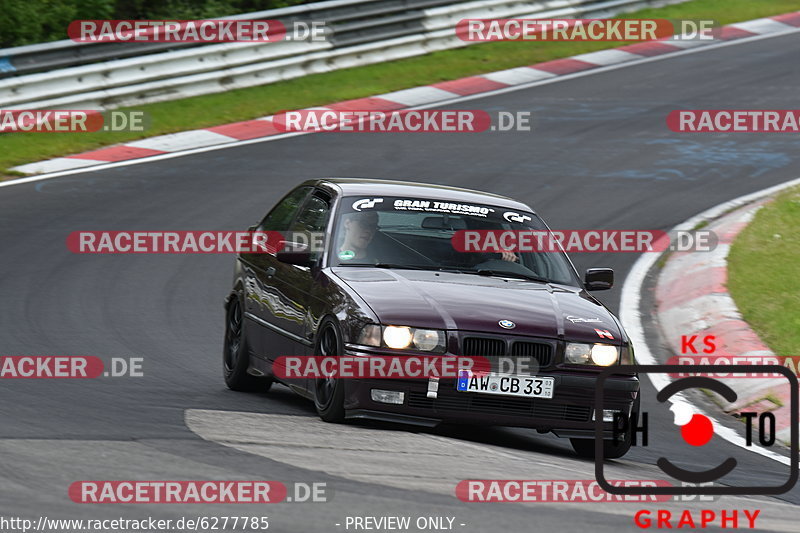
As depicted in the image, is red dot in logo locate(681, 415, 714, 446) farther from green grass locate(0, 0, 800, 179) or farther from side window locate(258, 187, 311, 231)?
green grass locate(0, 0, 800, 179)

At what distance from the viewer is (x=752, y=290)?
12.5 m

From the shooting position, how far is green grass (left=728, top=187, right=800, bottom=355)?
36.6 ft

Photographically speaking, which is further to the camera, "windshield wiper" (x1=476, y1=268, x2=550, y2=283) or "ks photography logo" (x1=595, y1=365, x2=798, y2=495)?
"windshield wiper" (x1=476, y1=268, x2=550, y2=283)

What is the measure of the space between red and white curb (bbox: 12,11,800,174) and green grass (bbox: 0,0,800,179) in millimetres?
250

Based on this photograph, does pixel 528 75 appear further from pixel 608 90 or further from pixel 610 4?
pixel 610 4

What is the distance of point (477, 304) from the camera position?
7.89 metres

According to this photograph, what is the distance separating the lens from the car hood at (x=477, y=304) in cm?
768

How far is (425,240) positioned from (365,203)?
48cm

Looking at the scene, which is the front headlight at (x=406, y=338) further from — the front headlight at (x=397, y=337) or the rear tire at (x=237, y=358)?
the rear tire at (x=237, y=358)
